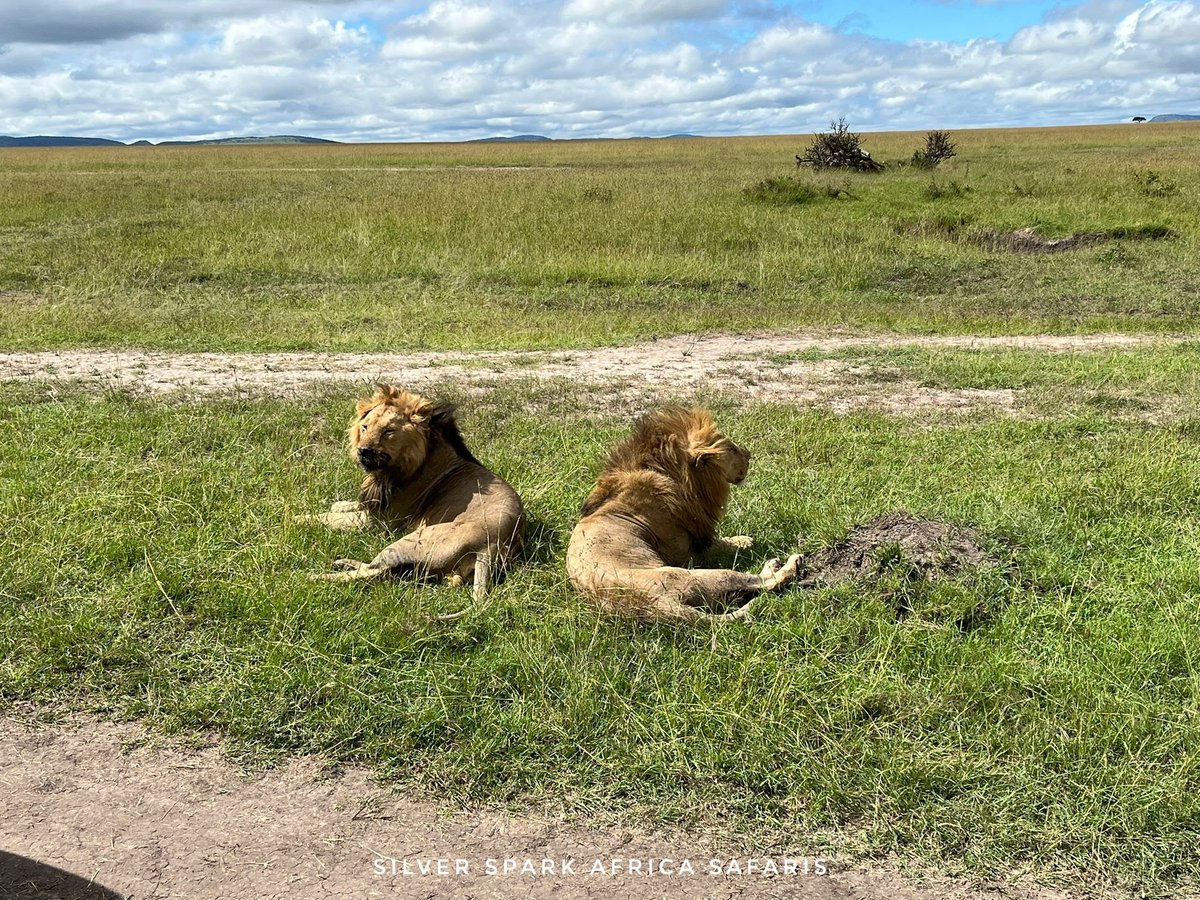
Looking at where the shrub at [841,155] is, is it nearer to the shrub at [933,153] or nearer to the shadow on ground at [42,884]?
the shrub at [933,153]

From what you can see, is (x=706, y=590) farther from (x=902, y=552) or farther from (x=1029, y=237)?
(x=1029, y=237)

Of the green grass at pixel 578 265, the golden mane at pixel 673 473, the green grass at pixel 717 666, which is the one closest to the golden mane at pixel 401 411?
the green grass at pixel 717 666

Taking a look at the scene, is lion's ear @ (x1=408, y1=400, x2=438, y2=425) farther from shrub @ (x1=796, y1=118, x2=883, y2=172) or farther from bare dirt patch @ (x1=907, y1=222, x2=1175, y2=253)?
shrub @ (x1=796, y1=118, x2=883, y2=172)

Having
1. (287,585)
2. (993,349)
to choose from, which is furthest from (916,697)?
(993,349)

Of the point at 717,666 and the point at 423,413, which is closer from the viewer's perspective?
the point at 717,666

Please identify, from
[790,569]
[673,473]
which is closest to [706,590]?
[790,569]

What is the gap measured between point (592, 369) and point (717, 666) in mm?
6159

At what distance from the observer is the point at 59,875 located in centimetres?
275

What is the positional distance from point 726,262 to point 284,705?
43.0 feet

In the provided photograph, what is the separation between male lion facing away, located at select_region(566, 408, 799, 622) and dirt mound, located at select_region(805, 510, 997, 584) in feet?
0.63

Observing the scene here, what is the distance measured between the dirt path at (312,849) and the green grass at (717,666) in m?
0.13

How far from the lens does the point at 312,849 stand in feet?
9.48

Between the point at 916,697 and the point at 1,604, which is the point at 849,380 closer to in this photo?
the point at 916,697

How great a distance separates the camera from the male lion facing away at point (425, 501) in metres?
4.58
